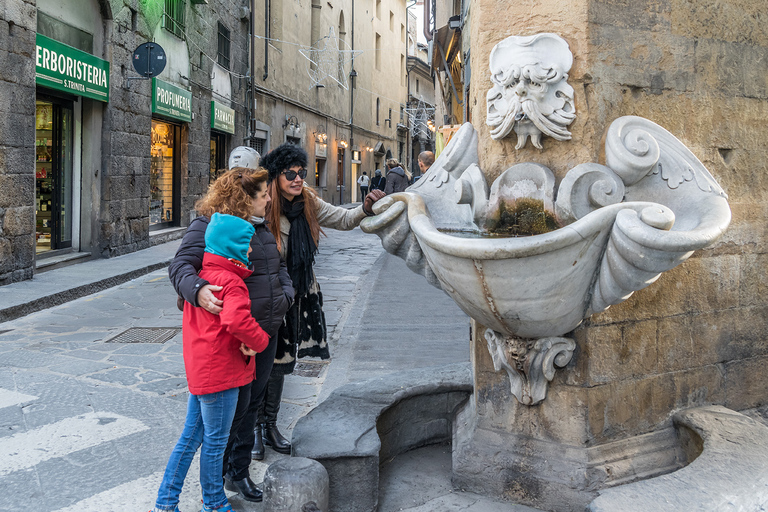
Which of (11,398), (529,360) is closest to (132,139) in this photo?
(11,398)

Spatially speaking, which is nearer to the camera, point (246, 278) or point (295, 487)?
point (295, 487)

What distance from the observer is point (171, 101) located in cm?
1301

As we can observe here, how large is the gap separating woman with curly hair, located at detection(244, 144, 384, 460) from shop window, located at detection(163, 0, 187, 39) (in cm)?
1084

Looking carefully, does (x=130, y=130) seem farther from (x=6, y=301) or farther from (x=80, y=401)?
(x=80, y=401)

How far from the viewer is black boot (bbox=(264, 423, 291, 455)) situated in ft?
11.5

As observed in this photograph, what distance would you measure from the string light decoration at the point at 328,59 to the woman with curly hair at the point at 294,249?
20352 millimetres

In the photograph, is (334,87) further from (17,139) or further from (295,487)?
(295,487)

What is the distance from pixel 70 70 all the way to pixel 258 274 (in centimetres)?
812

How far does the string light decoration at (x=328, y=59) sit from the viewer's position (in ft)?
79.4

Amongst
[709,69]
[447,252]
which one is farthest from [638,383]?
[709,69]

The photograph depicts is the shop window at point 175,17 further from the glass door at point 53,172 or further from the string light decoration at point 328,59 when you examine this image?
the string light decoration at point 328,59

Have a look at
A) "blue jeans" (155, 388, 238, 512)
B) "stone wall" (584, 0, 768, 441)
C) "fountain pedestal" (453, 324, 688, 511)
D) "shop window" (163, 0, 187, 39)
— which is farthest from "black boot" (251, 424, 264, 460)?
"shop window" (163, 0, 187, 39)

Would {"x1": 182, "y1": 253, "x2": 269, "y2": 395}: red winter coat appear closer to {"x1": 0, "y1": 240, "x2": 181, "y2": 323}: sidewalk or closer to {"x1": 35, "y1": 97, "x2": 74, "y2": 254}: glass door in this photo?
{"x1": 0, "y1": 240, "x2": 181, "y2": 323}: sidewalk

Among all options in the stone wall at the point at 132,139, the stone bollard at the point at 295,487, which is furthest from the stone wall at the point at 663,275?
the stone wall at the point at 132,139
